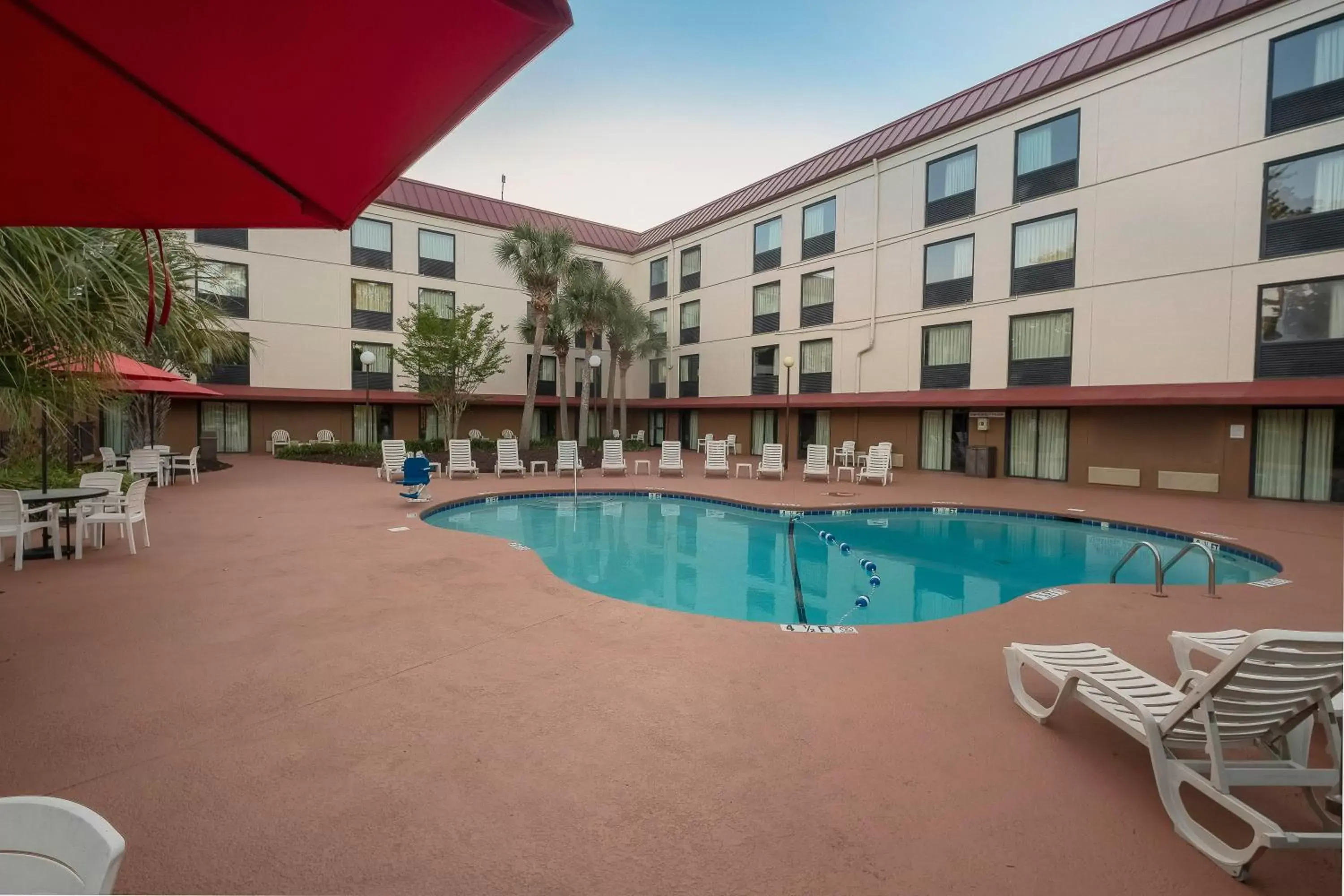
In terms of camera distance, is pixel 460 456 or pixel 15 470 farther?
pixel 460 456

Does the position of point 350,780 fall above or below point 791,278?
below

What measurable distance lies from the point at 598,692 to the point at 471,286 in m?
25.8

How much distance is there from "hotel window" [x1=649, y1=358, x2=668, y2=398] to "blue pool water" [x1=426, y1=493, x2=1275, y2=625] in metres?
16.3

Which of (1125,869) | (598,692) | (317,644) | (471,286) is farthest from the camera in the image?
(471,286)

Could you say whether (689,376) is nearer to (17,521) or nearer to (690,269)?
(690,269)

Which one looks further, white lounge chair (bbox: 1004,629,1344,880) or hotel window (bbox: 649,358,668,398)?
hotel window (bbox: 649,358,668,398)

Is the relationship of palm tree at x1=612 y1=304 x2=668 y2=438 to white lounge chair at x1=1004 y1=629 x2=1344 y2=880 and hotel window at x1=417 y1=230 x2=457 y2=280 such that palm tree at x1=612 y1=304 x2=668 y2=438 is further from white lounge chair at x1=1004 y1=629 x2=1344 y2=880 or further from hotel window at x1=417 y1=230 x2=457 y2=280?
white lounge chair at x1=1004 y1=629 x2=1344 y2=880

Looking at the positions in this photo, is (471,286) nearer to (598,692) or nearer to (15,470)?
(15,470)

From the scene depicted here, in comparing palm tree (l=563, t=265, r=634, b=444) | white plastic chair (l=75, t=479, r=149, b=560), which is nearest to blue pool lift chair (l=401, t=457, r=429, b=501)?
white plastic chair (l=75, t=479, r=149, b=560)

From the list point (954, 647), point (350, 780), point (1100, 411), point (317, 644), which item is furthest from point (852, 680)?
point (1100, 411)

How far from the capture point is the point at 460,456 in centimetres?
1594

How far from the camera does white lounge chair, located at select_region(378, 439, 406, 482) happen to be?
1510cm

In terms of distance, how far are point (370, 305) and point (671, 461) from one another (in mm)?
15791

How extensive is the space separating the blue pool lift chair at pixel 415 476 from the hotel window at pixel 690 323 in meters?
17.5
